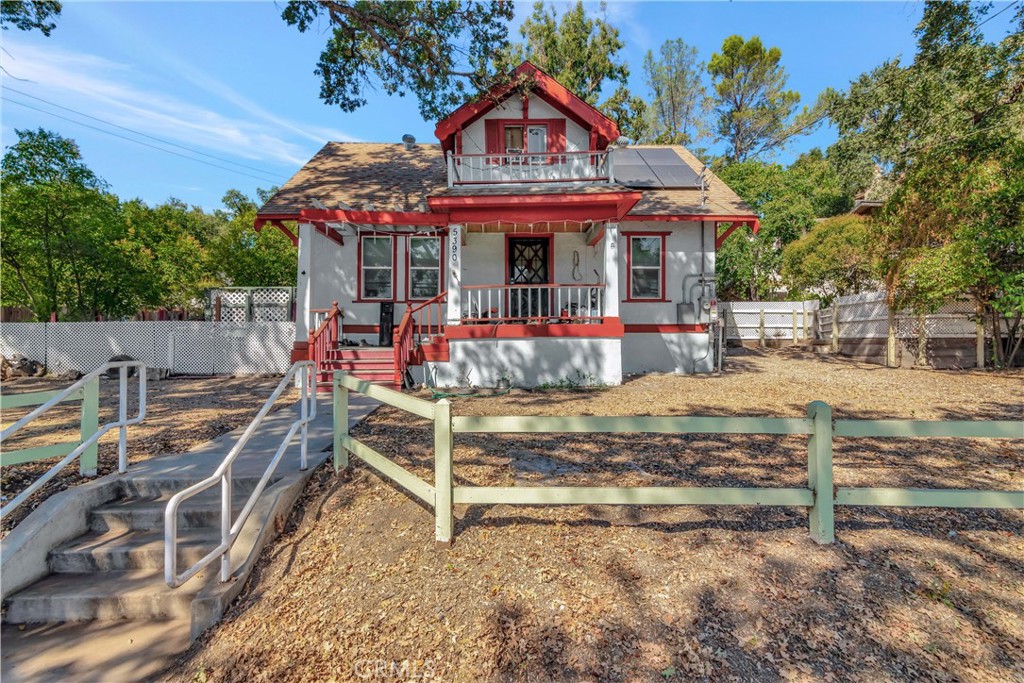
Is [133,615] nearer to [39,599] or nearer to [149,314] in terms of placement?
[39,599]

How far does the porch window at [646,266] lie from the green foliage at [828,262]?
8.21 meters

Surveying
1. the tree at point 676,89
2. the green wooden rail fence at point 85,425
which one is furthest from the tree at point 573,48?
the green wooden rail fence at point 85,425

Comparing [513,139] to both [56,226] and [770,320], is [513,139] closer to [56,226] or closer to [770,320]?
[770,320]

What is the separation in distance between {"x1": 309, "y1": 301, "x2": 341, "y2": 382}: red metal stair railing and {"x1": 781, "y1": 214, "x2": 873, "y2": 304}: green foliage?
16.1 m

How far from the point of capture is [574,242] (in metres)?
11.3

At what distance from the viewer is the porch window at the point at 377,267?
1114cm

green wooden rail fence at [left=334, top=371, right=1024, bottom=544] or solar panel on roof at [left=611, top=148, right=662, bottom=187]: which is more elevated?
solar panel on roof at [left=611, top=148, right=662, bottom=187]

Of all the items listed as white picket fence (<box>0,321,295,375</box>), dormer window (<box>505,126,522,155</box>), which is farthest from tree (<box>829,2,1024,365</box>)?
white picket fence (<box>0,321,295,375</box>)

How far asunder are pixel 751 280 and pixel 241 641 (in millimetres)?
21240

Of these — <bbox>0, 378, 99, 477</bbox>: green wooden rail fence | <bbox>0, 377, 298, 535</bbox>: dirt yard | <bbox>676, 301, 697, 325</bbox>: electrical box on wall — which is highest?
<bbox>676, 301, 697, 325</bbox>: electrical box on wall

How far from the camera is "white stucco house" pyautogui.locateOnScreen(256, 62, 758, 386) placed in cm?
919

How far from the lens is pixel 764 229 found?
2033 cm

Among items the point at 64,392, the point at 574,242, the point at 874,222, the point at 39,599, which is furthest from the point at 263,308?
the point at 874,222

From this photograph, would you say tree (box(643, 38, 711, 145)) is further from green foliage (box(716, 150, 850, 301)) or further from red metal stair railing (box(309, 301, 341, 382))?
red metal stair railing (box(309, 301, 341, 382))
